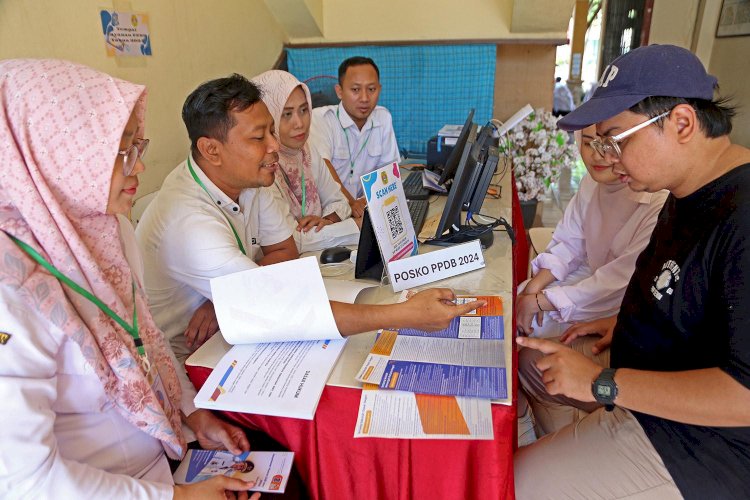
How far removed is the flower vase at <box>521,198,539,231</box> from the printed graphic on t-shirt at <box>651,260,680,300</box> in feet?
7.80

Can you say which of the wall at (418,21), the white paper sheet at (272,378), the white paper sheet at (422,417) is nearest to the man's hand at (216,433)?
the white paper sheet at (272,378)

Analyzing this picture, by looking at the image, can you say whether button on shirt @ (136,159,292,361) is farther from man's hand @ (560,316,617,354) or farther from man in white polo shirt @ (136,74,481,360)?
man's hand @ (560,316,617,354)

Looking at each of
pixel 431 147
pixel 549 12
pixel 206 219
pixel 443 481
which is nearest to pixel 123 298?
pixel 206 219

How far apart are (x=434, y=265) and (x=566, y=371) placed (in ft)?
1.57

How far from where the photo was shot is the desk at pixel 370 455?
0.89m

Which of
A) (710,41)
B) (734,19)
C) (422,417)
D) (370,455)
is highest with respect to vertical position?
(734,19)

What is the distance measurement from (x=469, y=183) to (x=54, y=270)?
1147 millimetres

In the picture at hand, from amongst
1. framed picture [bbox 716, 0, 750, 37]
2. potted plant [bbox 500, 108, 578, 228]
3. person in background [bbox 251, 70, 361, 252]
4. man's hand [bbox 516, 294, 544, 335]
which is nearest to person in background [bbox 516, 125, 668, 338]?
man's hand [bbox 516, 294, 544, 335]

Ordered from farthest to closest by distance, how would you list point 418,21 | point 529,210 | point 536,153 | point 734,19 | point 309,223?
point 734,19, point 418,21, point 529,210, point 536,153, point 309,223

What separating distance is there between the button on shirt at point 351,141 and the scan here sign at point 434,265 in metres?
1.44

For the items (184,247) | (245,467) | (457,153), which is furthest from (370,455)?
(457,153)

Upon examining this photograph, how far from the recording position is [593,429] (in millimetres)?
1171

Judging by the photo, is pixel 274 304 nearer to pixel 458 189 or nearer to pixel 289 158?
pixel 458 189

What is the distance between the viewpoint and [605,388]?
3.19 feet
